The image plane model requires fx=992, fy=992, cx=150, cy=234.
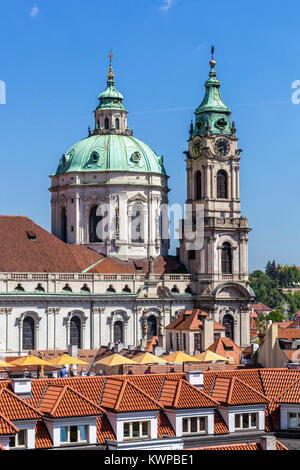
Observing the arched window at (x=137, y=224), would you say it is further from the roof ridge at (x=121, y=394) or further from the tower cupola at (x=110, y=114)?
the roof ridge at (x=121, y=394)

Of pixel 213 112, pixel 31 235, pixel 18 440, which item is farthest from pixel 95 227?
pixel 18 440

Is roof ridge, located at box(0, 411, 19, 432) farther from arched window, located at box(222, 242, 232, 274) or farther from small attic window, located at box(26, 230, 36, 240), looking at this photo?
arched window, located at box(222, 242, 232, 274)

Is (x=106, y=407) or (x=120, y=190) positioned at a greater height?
(x=120, y=190)

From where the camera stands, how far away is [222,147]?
122 meters

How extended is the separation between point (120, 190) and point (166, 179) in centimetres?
831

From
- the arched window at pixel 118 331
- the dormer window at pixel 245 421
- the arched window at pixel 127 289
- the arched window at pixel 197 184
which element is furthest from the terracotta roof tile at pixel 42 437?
the arched window at pixel 197 184

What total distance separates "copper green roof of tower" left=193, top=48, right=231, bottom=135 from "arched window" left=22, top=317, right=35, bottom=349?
3279cm

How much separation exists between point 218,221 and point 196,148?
32.1 feet

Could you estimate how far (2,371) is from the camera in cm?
6469

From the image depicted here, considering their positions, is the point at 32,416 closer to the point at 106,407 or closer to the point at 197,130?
the point at 106,407

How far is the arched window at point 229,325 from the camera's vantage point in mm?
120625

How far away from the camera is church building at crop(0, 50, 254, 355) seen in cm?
11200

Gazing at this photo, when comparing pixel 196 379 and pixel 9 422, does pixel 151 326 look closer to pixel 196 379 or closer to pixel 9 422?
pixel 196 379
